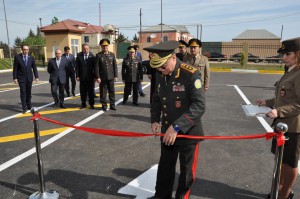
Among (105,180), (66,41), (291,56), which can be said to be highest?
(66,41)

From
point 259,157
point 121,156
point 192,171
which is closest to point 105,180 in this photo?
point 121,156

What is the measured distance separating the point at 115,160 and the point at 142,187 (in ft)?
3.32

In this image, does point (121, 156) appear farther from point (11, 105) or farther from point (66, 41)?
point (66, 41)

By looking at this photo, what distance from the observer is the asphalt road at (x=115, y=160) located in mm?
3484

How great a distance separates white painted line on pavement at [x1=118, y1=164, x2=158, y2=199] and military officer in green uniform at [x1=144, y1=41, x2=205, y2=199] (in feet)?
0.85

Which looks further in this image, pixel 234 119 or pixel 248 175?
pixel 234 119

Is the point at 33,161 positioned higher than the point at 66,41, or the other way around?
the point at 66,41

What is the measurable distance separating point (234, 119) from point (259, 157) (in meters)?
2.51

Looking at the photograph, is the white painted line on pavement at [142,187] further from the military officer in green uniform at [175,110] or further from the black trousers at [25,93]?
the black trousers at [25,93]

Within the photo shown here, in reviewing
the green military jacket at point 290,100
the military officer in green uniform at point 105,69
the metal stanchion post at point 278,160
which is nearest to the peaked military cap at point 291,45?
the green military jacket at point 290,100

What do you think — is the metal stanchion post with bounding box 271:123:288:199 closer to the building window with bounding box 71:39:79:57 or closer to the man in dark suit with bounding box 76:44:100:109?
the man in dark suit with bounding box 76:44:100:109

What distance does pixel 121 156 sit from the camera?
4523 millimetres

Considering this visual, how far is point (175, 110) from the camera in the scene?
276 cm

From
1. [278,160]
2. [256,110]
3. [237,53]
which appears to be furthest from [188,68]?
[237,53]
